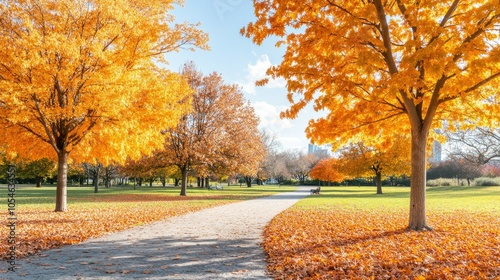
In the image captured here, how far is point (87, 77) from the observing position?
13281 millimetres

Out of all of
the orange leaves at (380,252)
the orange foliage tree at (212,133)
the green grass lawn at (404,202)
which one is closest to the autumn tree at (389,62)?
the orange leaves at (380,252)

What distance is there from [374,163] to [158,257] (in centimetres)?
3613

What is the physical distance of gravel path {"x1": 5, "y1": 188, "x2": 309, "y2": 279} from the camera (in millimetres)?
5898

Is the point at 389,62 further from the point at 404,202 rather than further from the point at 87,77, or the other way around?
the point at 404,202

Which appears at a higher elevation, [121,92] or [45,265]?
[121,92]

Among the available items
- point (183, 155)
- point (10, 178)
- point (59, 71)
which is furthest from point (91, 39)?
point (183, 155)

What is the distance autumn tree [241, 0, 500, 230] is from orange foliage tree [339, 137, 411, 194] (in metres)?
26.6

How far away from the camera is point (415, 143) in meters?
10.3

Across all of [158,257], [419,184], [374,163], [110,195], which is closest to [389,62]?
[419,184]

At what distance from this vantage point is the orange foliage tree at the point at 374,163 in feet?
125

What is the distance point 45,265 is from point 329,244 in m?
5.84

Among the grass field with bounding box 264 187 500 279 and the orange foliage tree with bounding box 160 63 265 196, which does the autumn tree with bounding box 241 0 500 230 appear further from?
the orange foliage tree with bounding box 160 63 265 196

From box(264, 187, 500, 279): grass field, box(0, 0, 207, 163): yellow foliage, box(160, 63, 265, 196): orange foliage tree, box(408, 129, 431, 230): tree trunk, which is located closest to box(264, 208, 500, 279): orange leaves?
box(264, 187, 500, 279): grass field

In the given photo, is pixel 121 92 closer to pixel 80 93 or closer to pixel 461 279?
pixel 80 93
